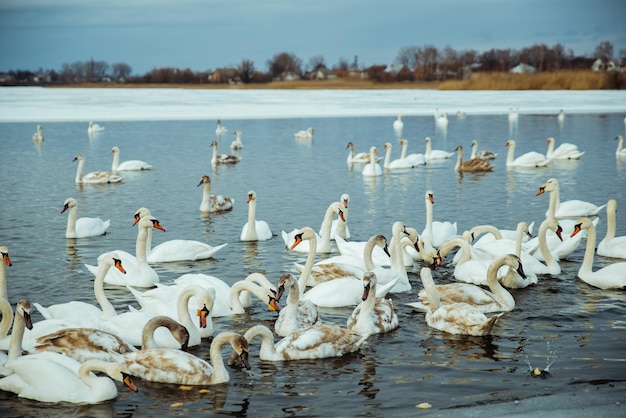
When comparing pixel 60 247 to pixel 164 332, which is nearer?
pixel 164 332

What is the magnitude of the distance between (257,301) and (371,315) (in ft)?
6.27

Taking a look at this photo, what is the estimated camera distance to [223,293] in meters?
9.20

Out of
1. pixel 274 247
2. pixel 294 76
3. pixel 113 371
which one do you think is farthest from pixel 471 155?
pixel 294 76

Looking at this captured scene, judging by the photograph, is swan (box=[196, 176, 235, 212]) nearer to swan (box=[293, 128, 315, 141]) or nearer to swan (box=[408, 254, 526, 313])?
swan (box=[408, 254, 526, 313])

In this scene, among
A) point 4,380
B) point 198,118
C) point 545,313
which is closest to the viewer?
point 4,380

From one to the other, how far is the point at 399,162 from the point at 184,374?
16960mm

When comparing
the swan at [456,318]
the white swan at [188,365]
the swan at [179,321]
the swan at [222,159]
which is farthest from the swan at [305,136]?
the white swan at [188,365]

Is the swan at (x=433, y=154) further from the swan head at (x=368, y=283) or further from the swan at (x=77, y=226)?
the swan head at (x=368, y=283)

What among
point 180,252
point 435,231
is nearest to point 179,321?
point 180,252

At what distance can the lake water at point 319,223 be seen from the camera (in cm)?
687

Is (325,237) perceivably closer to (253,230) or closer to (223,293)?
(253,230)

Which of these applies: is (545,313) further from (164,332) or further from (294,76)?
(294,76)

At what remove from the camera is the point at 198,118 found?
42156mm

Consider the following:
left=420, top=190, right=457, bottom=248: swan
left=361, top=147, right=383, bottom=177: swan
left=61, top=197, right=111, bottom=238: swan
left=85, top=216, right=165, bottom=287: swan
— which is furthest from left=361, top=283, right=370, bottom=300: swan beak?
left=361, top=147, right=383, bottom=177: swan
